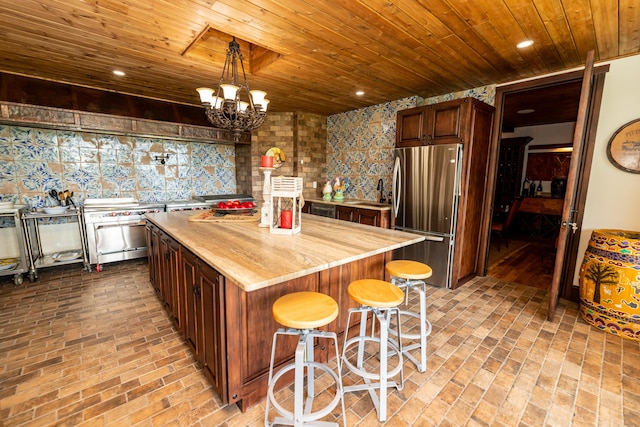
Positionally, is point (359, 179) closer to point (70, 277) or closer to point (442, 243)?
point (442, 243)

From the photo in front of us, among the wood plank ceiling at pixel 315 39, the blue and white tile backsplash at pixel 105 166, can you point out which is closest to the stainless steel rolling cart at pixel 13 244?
the blue and white tile backsplash at pixel 105 166

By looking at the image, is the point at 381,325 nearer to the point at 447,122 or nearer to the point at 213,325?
the point at 213,325

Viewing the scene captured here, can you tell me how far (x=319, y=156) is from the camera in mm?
5355

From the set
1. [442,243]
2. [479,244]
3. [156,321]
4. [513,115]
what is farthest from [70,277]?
[513,115]

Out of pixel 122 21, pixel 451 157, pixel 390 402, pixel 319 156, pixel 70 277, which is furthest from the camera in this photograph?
pixel 319 156

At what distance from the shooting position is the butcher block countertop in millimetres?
1340

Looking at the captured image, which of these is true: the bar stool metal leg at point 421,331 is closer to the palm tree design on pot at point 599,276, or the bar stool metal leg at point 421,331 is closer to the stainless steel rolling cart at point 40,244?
the palm tree design on pot at point 599,276

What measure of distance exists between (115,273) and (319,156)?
378 cm

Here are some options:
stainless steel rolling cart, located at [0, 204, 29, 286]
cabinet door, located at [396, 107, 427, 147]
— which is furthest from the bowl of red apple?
stainless steel rolling cart, located at [0, 204, 29, 286]

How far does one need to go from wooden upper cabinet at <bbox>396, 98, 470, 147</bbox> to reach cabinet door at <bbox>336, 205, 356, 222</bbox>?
3.86ft

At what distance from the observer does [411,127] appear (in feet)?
11.7

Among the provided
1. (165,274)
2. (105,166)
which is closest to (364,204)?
(165,274)

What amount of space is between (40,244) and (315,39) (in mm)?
4418

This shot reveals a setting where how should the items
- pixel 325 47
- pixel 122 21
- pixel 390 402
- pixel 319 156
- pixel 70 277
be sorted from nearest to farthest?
pixel 390 402 → pixel 122 21 → pixel 325 47 → pixel 70 277 → pixel 319 156
